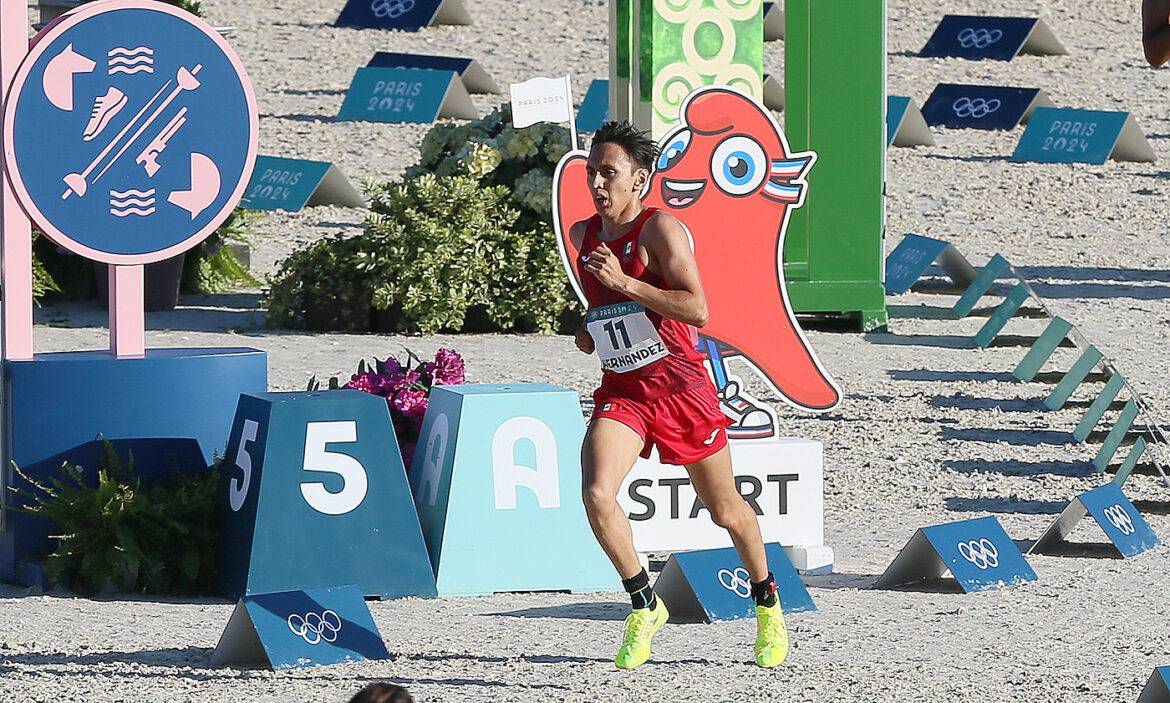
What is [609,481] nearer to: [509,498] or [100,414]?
[509,498]

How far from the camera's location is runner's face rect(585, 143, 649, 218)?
5.42 meters

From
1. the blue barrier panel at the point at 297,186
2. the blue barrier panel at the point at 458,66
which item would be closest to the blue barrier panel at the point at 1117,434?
the blue barrier panel at the point at 297,186

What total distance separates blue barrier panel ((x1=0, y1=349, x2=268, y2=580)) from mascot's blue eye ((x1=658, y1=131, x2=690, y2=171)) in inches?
65.6

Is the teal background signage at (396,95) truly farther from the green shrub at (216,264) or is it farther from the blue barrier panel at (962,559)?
the blue barrier panel at (962,559)

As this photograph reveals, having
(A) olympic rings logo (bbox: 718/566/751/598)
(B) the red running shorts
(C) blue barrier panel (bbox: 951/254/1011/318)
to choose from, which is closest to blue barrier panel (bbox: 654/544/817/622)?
(A) olympic rings logo (bbox: 718/566/751/598)

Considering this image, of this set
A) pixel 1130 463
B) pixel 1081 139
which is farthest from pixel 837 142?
pixel 1081 139

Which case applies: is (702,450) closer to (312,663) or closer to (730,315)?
(312,663)

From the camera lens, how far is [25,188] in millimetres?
6488

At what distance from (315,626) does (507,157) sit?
6914mm

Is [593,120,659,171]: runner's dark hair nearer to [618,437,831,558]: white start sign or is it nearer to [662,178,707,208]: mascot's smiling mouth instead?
[618,437,831,558]: white start sign

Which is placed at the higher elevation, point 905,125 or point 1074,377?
point 1074,377

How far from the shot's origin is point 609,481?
17.4 feet

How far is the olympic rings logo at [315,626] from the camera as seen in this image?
5516 mm

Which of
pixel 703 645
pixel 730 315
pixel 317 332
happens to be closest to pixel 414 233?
pixel 317 332
